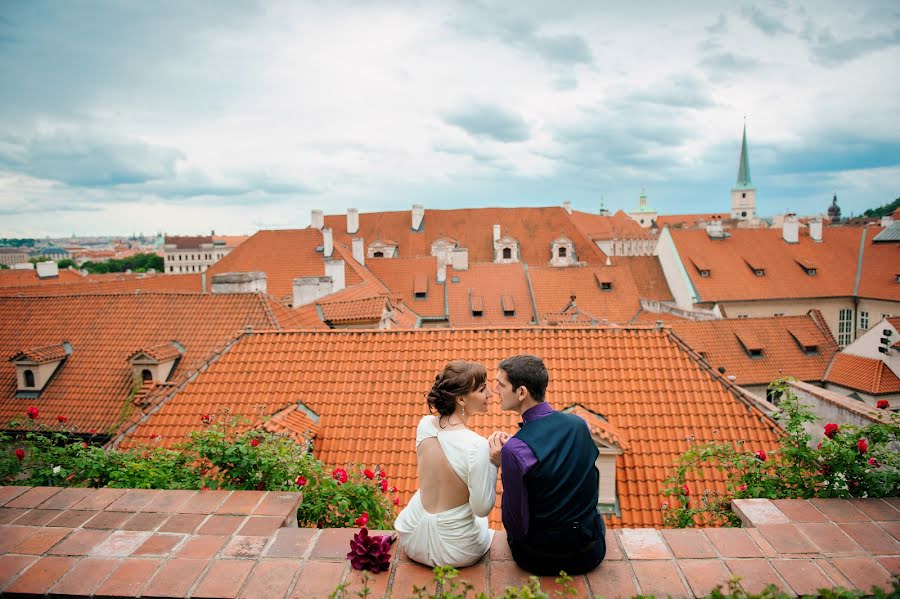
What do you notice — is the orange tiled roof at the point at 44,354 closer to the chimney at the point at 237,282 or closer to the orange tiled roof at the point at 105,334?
the orange tiled roof at the point at 105,334

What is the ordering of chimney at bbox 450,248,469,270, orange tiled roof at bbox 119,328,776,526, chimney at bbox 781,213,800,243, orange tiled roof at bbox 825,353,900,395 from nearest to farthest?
orange tiled roof at bbox 119,328,776,526 → orange tiled roof at bbox 825,353,900,395 → chimney at bbox 450,248,469,270 → chimney at bbox 781,213,800,243

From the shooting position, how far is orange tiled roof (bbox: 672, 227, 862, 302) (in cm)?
3297

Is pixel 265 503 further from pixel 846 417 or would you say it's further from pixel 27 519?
pixel 846 417

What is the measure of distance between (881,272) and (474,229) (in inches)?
1030

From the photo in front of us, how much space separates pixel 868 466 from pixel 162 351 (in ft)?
39.0

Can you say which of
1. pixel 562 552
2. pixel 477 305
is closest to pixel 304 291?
pixel 477 305

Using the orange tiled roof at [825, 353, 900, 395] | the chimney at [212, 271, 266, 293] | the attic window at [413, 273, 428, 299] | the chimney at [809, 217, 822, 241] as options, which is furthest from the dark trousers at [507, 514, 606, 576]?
the chimney at [809, 217, 822, 241]

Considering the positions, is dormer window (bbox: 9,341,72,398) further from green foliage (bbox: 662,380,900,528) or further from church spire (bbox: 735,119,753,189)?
church spire (bbox: 735,119,753,189)

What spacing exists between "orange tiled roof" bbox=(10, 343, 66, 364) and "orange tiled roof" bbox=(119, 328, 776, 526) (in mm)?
5065

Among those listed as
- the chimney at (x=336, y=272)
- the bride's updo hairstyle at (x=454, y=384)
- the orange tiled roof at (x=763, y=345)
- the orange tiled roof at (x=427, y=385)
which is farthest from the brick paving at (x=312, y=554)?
the chimney at (x=336, y=272)

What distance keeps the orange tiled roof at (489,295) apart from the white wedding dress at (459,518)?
22.0 metres

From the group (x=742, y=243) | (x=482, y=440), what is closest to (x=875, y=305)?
(x=742, y=243)

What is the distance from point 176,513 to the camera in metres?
3.72

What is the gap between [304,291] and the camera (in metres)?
19.0
